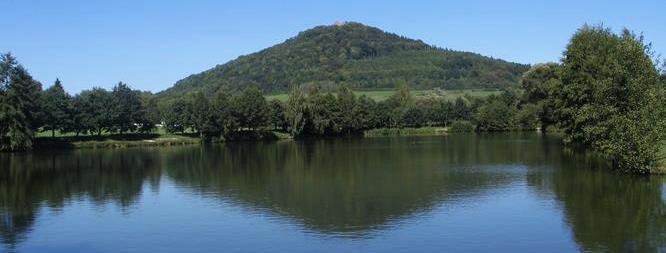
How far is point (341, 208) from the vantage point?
110 feet

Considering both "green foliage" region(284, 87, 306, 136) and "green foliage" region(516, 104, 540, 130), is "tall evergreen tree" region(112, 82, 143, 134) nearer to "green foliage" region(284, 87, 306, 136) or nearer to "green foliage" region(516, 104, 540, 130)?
"green foliage" region(284, 87, 306, 136)

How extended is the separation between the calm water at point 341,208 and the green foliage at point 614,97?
1.94 m

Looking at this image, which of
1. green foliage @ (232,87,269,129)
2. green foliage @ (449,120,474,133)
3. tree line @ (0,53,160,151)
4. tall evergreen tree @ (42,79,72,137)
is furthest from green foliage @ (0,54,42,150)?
green foliage @ (449,120,474,133)

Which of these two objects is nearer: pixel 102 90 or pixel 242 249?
pixel 242 249

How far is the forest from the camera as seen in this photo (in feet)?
148

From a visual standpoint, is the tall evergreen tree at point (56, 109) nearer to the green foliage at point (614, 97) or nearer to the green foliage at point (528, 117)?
the green foliage at point (614, 97)

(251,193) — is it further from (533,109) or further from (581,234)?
(533,109)

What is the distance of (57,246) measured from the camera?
85.6 feet

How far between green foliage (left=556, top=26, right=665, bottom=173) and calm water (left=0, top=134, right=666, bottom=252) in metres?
1.94

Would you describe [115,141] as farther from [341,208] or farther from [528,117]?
[528,117]

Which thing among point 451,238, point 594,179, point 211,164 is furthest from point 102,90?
point 451,238

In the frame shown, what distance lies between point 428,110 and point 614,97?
9267 centimetres

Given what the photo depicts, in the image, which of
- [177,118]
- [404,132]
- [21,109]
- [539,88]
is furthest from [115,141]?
[539,88]

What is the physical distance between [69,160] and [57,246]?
47952 millimetres
